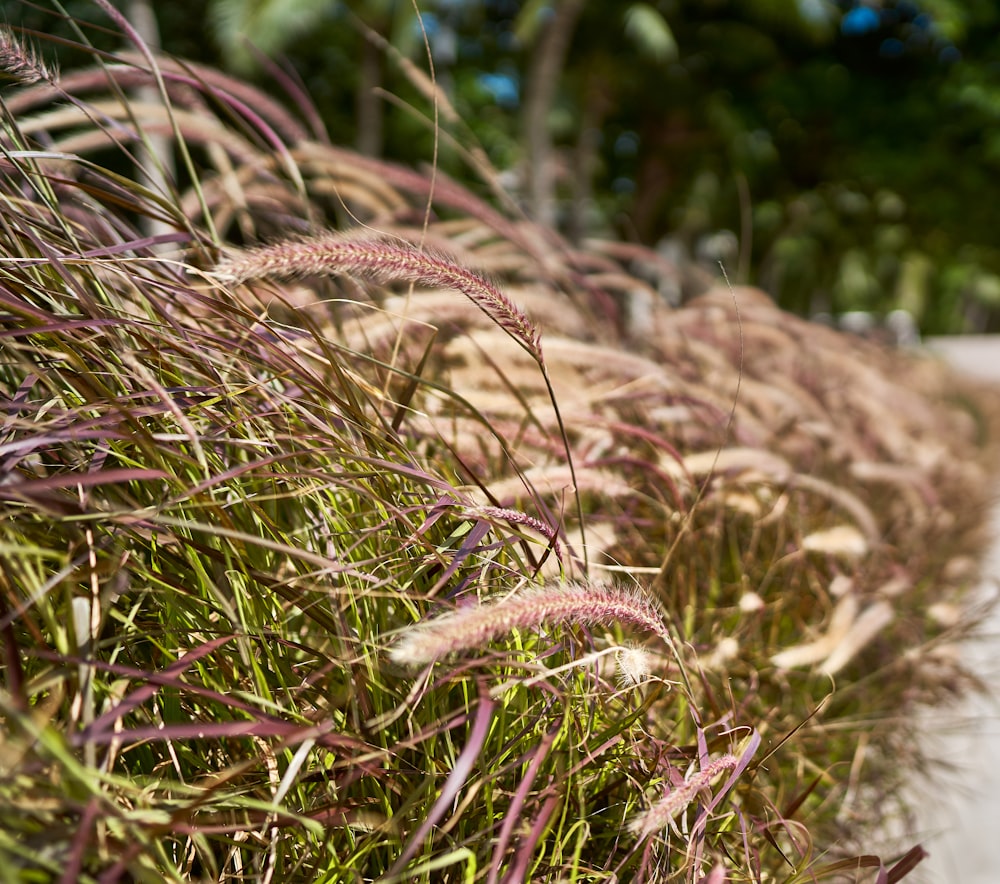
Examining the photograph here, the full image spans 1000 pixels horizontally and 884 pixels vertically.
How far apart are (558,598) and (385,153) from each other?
13.4 m

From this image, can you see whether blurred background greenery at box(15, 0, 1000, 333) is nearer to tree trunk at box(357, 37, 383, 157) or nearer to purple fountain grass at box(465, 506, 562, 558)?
tree trunk at box(357, 37, 383, 157)

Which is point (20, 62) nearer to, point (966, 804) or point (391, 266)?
point (391, 266)

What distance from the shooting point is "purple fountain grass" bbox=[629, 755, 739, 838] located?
1.59 feet

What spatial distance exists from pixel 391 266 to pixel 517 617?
0.28m

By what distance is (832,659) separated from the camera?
2.92 ft

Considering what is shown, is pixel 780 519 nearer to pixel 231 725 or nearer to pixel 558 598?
pixel 558 598

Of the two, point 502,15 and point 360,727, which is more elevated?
point 502,15

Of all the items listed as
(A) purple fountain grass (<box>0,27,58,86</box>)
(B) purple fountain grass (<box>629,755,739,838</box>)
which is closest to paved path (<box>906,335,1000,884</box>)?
(B) purple fountain grass (<box>629,755,739,838</box>)

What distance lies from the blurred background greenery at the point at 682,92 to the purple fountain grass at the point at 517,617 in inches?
314

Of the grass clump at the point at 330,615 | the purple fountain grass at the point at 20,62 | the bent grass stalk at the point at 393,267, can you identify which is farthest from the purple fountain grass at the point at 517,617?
the purple fountain grass at the point at 20,62

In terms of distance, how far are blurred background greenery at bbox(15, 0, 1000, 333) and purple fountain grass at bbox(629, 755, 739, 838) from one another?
26.3 feet

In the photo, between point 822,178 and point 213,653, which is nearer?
point 213,653

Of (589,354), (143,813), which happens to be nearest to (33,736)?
(143,813)

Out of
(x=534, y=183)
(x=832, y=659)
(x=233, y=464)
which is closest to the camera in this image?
(x=233, y=464)
